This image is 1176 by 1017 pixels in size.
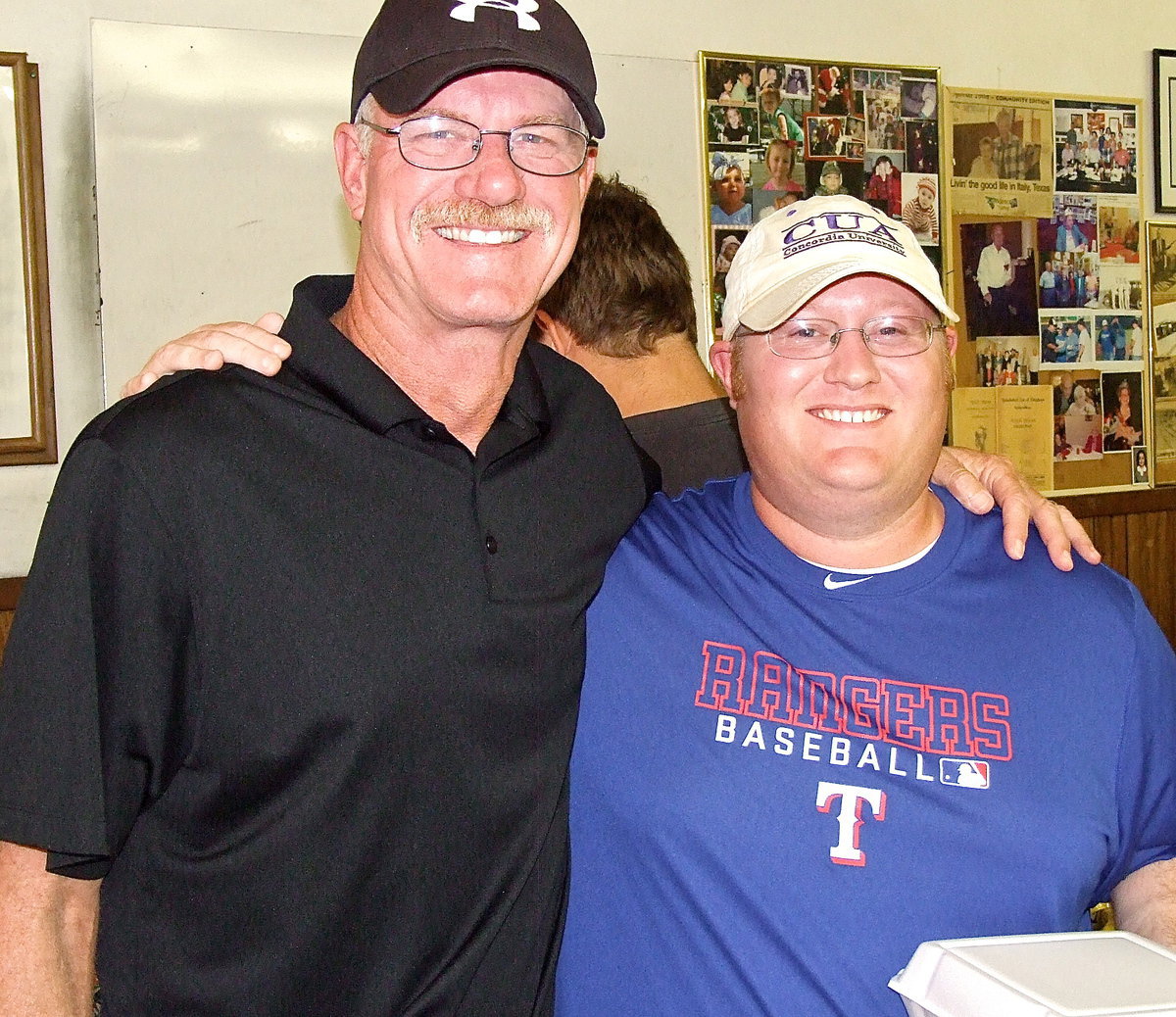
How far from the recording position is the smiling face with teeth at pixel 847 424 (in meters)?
1.43

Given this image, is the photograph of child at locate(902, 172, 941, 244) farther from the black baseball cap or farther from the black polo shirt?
the black polo shirt

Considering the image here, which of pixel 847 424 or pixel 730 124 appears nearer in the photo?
pixel 847 424

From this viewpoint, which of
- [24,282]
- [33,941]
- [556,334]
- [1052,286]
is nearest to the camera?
[33,941]

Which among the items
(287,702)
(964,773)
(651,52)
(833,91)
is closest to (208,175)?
(651,52)

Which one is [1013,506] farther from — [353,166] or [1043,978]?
[353,166]

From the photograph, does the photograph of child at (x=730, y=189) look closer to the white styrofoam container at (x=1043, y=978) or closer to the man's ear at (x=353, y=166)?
the man's ear at (x=353, y=166)

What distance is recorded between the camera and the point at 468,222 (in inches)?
51.9

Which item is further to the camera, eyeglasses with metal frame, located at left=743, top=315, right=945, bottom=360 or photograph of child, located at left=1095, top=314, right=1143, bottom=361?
photograph of child, located at left=1095, top=314, right=1143, bottom=361

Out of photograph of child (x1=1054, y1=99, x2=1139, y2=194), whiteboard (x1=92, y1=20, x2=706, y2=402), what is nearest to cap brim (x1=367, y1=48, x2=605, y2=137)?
whiteboard (x1=92, y1=20, x2=706, y2=402)

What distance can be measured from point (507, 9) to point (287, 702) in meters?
0.76

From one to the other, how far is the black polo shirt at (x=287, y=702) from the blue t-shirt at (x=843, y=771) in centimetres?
13

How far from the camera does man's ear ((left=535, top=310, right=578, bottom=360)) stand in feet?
7.52

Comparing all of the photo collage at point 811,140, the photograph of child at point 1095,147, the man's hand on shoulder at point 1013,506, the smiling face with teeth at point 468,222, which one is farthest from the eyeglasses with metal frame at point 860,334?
the photograph of child at point 1095,147

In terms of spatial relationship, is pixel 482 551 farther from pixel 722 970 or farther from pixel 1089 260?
pixel 1089 260
